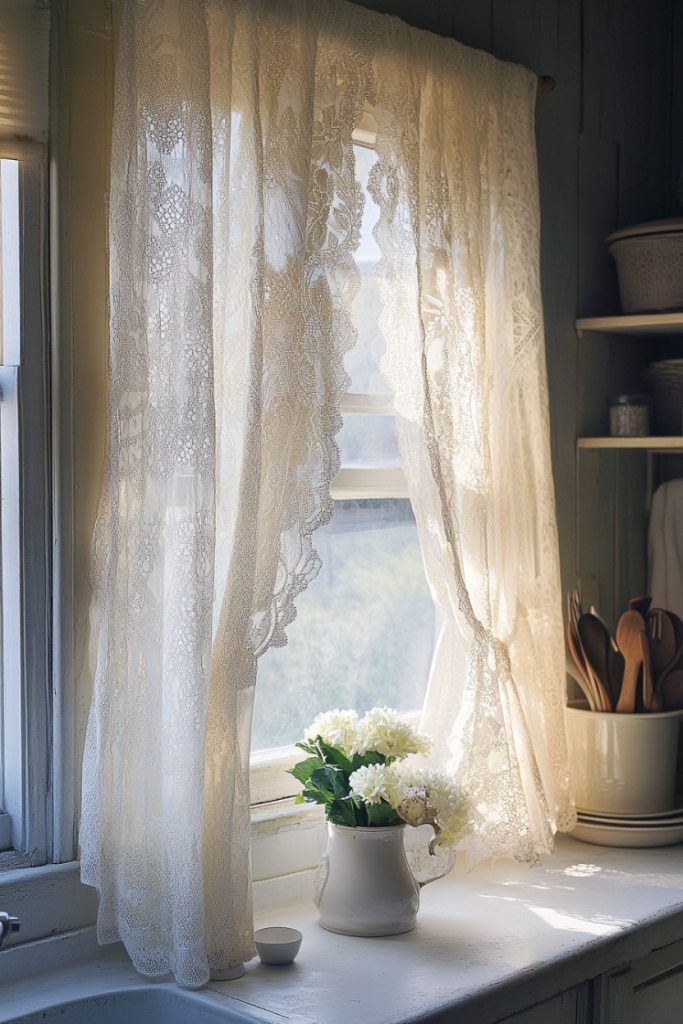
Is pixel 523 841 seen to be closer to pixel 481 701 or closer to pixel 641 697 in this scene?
pixel 481 701

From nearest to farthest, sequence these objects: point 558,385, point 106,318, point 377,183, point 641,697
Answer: point 106,318
point 377,183
point 641,697
point 558,385

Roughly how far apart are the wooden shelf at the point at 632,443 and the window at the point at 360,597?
485mm

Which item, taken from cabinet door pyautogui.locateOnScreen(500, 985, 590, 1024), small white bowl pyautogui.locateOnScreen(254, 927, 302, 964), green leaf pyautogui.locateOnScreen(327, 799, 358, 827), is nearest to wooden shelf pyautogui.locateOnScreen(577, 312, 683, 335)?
green leaf pyautogui.locateOnScreen(327, 799, 358, 827)

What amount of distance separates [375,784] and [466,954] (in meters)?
0.28

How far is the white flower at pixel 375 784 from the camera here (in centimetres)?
187

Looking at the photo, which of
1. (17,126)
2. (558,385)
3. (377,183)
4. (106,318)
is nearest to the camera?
(17,126)

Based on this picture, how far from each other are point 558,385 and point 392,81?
77 centimetres

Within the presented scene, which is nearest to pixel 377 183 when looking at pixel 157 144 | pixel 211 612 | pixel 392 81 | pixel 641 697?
pixel 392 81

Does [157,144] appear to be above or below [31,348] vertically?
above

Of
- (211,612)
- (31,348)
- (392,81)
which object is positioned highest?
(392,81)

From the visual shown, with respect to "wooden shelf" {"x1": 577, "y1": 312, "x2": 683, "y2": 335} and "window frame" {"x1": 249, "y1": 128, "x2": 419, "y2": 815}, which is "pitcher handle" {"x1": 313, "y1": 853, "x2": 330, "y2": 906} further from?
"wooden shelf" {"x1": 577, "y1": 312, "x2": 683, "y2": 335}

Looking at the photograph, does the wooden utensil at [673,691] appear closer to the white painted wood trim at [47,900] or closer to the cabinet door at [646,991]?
the cabinet door at [646,991]

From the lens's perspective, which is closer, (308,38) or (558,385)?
(308,38)

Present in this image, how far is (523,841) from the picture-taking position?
2137mm
